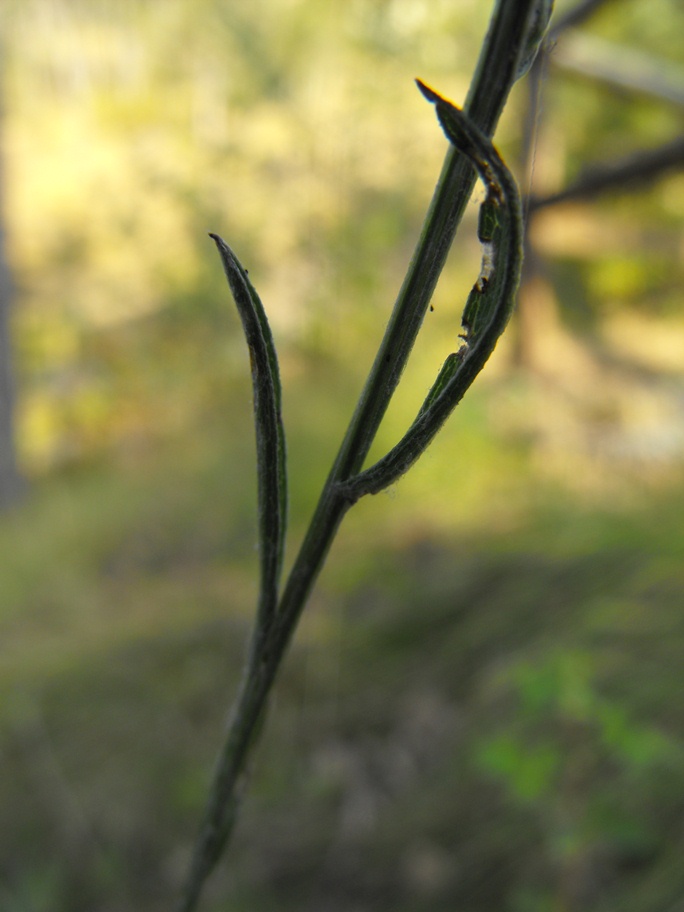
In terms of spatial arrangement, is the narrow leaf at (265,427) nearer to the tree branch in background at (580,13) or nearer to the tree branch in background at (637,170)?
the tree branch in background at (637,170)

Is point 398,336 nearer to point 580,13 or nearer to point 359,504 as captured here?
point 580,13

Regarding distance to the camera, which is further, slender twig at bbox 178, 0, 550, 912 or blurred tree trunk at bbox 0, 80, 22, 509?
blurred tree trunk at bbox 0, 80, 22, 509

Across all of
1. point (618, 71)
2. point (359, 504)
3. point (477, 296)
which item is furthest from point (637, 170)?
point (477, 296)

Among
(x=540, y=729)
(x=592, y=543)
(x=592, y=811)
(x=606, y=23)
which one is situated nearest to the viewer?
(x=592, y=811)

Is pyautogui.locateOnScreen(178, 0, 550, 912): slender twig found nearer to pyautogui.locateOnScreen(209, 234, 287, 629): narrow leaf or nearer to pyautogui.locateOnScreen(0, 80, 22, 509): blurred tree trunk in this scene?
pyautogui.locateOnScreen(209, 234, 287, 629): narrow leaf

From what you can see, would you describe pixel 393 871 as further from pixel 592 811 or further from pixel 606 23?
pixel 606 23

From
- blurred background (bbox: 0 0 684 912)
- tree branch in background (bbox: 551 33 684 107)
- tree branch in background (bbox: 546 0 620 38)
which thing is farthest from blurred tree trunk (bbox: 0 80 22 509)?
tree branch in background (bbox: 546 0 620 38)

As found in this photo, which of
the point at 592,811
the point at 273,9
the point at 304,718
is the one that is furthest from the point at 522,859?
the point at 273,9
